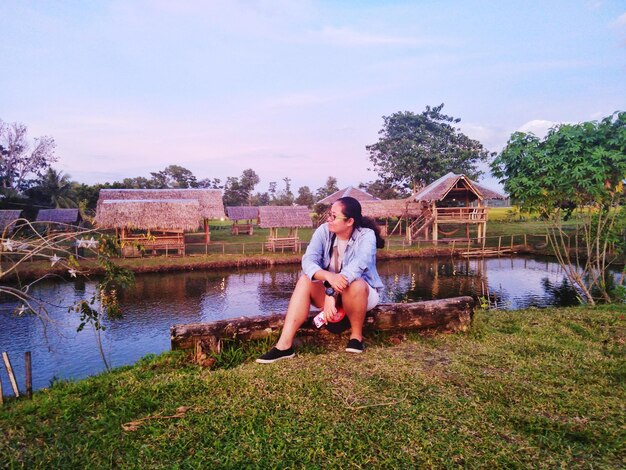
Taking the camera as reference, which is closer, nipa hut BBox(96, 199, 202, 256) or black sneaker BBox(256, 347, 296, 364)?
black sneaker BBox(256, 347, 296, 364)

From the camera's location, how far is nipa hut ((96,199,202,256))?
57.1 ft

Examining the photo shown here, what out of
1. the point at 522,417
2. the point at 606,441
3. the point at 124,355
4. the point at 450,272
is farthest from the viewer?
the point at 450,272

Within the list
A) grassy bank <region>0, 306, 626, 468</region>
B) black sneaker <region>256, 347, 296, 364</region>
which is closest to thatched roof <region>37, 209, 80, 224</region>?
grassy bank <region>0, 306, 626, 468</region>

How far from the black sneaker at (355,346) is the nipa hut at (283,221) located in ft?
51.7

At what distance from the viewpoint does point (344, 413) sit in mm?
2230

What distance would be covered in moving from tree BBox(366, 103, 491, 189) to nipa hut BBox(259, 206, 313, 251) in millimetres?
12750

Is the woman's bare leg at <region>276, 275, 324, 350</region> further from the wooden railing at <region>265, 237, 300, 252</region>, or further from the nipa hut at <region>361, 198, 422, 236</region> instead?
the nipa hut at <region>361, 198, 422, 236</region>

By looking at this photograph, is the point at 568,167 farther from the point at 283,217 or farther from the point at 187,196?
the point at 187,196

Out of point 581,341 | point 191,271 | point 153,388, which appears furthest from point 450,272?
point 153,388

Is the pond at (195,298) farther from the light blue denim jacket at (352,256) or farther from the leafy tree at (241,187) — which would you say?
the leafy tree at (241,187)

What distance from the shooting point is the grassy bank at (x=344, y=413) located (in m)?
1.86

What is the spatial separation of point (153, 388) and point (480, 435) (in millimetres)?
2024

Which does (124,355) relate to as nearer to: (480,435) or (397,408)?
(397,408)

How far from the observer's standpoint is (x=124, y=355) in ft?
22.7
